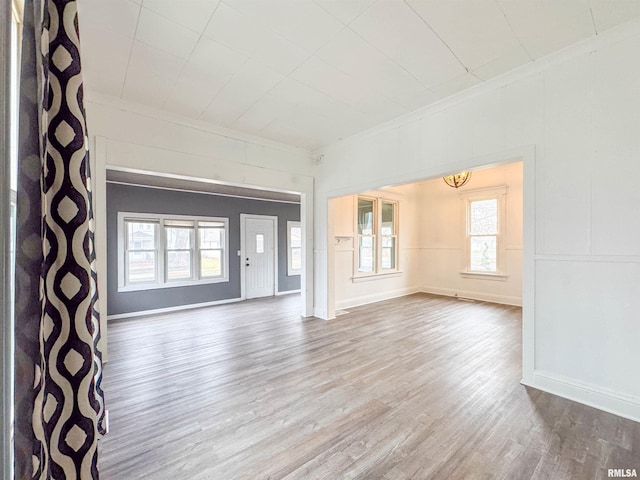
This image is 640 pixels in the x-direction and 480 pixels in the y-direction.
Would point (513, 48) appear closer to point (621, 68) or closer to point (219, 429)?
point (621, 68)

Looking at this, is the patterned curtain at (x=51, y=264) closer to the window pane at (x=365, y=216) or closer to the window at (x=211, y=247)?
the window pane at (x=365, y=216)

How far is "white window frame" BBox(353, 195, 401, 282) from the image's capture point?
602cm

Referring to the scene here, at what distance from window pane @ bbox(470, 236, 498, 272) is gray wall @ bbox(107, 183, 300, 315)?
452cm

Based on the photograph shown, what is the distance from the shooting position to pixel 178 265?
6.10 metres

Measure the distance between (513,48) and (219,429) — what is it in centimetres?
366

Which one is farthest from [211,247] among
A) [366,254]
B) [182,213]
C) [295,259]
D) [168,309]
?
[366,254]

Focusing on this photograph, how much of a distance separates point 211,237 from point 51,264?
5.90 metres

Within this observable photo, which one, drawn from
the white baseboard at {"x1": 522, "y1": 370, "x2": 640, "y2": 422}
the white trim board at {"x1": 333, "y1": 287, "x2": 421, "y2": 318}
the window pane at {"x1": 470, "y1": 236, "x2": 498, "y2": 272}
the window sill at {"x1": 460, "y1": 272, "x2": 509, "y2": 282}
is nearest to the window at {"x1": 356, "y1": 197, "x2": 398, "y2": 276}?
the white trim board at {"x1": 333, "y1": 287, "x2": 421, "y2": 318}

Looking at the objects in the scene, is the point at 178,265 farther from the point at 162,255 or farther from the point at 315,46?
the point at 315,46

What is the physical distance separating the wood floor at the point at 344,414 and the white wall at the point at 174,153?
1.26 m

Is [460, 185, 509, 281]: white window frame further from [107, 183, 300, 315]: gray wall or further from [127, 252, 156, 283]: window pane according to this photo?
[127, 252, 156, 283]: window pane

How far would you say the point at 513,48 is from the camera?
235 centimetres

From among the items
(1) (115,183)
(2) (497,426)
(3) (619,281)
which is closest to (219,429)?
(2) (497,426)

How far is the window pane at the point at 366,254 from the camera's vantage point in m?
6.23
